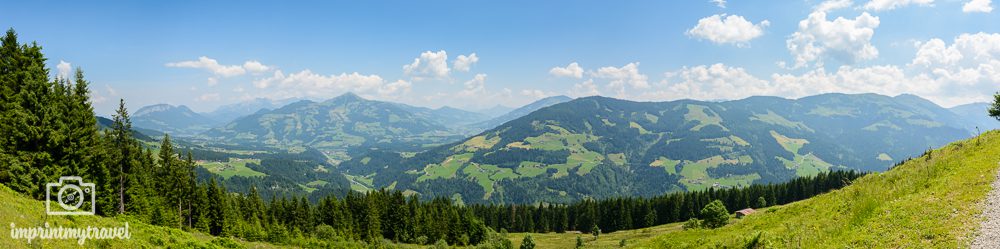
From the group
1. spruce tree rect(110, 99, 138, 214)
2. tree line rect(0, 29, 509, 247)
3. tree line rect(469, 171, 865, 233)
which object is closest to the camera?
tree line rect(0, 29, 509, 247)

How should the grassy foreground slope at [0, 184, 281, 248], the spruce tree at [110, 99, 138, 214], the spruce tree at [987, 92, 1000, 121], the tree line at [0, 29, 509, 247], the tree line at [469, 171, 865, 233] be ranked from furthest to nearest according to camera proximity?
the tree line at [469, 171, 865, 233] → the spruce tree at [110, 99, 138, 214] → the tree line at [0, 29, 509, 247] → the spruce tree at [987, 92, 1000, 121] → the grassy foreground slope at [0, 184, 281, 248]

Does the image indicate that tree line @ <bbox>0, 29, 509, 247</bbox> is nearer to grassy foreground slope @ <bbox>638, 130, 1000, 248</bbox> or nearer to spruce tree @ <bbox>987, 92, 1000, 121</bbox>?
grassy foreground slope @ <bbox>638, 130, 1000, 248</bbox>

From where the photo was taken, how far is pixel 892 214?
56.2 feet

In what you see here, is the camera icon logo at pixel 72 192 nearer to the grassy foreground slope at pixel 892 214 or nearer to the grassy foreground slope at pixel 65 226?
the grassy foreground slope at pixel 65 226

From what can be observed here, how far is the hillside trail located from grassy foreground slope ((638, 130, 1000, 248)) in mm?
201

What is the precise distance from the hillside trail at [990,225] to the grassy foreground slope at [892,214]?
0.20 m

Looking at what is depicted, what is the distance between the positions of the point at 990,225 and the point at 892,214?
2719 mm

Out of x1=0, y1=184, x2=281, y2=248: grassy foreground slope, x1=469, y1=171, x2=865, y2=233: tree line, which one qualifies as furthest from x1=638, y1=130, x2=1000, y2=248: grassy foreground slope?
x1=469, y1=171, x2=865, y2=233: tree line

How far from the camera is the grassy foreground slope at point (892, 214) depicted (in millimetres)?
15375

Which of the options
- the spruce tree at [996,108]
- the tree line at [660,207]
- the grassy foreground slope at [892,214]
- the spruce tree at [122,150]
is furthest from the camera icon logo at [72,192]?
the tree line at [660,207]

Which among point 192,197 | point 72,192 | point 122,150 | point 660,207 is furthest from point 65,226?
point 660,207

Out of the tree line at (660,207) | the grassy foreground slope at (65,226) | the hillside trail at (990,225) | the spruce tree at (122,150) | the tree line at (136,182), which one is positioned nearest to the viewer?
the hillside trail at (990,225)

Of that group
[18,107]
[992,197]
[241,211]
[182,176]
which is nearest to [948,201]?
[992,197]

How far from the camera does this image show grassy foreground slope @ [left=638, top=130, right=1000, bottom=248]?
605 inches
